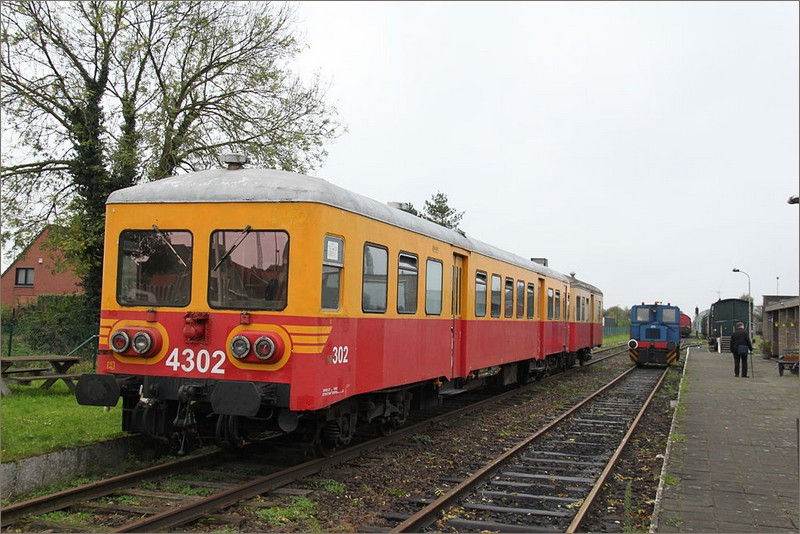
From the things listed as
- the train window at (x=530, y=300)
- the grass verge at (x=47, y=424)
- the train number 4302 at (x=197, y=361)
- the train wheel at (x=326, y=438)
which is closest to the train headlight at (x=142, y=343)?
the train number 4302 at (x=197, y=361)

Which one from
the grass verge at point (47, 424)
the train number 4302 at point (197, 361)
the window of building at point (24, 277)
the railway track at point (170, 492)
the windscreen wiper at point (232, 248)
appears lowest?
the railway track at point (170, 492)

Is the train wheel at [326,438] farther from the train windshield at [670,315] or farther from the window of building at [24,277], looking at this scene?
the window of building at [24,277]

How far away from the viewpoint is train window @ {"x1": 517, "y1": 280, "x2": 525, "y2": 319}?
1510cm

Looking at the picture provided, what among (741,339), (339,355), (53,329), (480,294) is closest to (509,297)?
(480,294)

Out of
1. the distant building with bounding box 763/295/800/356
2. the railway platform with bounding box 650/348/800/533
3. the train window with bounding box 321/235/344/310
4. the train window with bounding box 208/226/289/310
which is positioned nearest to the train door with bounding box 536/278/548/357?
the railway platform with bounding box 650/348/800/533

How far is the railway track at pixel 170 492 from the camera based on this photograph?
5.74 meters

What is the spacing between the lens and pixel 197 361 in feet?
23.0

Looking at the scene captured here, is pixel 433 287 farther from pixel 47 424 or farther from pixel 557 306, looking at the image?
pixel 557 306

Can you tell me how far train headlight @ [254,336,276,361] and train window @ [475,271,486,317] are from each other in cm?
570

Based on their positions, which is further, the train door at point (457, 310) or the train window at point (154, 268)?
the train door at point (457, 310)

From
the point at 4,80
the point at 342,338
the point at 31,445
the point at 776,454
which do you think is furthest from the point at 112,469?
the point at 4,80

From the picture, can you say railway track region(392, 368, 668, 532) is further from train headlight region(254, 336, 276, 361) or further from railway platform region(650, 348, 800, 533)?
train headlight region(254, 336, 276, 361)

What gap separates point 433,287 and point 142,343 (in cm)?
420

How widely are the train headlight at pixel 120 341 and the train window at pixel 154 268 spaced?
0.34m
